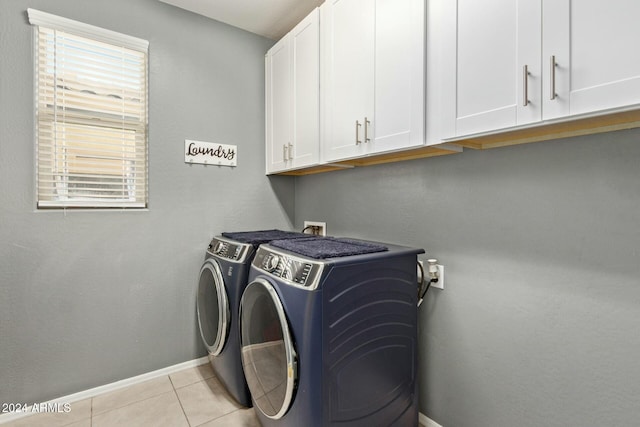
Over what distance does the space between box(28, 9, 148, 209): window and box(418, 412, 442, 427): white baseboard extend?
7.03ft

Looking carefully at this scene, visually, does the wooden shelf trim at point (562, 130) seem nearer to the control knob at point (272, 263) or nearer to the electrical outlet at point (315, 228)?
the control knob at point (272, 263)

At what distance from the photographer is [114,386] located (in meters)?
1.96

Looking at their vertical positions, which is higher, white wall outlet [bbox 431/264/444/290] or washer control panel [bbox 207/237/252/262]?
washer control panel [bbox 207/237/252/262]

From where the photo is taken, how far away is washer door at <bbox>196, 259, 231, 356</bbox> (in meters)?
1.82

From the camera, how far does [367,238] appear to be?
1.98 meters

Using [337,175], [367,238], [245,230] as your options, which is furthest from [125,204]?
[367,238]

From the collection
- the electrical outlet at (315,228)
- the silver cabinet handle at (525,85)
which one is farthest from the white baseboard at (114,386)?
the silver cabinet handle at (525,85)

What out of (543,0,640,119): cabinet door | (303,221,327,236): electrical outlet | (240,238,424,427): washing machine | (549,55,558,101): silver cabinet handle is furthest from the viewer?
(303,221,327,236): electrical outlet

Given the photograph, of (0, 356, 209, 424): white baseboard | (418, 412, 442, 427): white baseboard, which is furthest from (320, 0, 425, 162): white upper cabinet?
(0, 356, 209, 424): white baseboard

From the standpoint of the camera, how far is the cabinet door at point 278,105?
2.24 metres

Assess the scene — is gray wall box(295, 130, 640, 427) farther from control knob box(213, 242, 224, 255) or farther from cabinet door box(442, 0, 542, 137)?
control knob box(213, 242, 224, 255)

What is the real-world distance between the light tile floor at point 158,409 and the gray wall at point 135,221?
0.43 feet

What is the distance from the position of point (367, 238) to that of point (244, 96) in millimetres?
1522

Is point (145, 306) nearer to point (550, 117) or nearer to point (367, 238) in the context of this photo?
point (367, 238)
